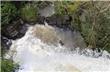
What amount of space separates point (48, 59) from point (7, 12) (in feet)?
4.72

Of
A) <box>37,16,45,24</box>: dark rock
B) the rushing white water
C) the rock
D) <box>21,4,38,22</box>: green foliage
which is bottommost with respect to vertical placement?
the rushing white water

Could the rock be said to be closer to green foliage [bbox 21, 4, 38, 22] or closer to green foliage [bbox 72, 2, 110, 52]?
green foliage [bbox 21, 4, 38, 22]

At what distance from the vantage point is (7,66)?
18.2 feet

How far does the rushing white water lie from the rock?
4.9 inches

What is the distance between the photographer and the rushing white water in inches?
229

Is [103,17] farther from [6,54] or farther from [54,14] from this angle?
[6,54]

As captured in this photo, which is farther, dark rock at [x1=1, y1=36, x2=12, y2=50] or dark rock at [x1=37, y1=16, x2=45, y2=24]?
dark rock at [x1=37, y1=16, x2=45, y2=24]

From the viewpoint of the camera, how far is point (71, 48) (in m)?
6.38

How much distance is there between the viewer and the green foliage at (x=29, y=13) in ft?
22.7

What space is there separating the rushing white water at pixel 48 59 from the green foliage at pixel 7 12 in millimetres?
475

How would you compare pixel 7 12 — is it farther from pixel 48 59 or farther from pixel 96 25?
pixel 96 25

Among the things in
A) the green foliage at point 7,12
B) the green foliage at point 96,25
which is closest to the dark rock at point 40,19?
the green foliage at point 7,12

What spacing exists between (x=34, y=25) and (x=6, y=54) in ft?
3.30

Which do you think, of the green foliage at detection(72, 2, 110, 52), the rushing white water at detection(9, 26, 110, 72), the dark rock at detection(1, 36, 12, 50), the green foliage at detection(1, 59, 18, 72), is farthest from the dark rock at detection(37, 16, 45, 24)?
the green foliage at detection(1, 59, 18, 72)
